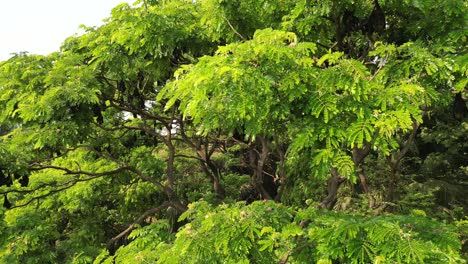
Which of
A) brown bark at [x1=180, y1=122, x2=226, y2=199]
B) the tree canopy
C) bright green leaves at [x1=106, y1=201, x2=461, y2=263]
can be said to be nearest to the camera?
bright green leaves at [x1=106, y1=201, x2=461, y2=263]

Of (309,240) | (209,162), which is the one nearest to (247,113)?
(309,240)

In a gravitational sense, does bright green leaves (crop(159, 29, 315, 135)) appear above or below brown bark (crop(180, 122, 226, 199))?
above

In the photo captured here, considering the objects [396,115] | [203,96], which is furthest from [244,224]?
[396,115]

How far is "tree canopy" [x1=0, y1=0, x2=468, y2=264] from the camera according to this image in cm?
334

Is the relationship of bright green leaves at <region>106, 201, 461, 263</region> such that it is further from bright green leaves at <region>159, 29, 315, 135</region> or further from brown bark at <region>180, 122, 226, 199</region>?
brown bark at <region>180, 122, 226, 199</region>

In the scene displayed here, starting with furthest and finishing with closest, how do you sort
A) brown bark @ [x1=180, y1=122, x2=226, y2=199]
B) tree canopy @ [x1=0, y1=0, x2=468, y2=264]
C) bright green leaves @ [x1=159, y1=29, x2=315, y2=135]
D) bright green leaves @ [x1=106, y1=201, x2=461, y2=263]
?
brown bark @ [x1=180, y1=122, x2=226, y2=199]
tree canopy @ [x1=0, y1=0, x2=468, y2=264]
bright green leaves @ [x1=159, y1=29, x2=315, y2=135]
bright green leaves @ [x1=106, y1=201, x2=461, y2=263]

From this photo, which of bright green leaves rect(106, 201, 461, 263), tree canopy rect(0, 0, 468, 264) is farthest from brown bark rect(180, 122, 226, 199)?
bright green leaves rect(106, 201, 461, 263)

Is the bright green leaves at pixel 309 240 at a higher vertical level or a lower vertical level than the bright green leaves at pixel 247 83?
lower

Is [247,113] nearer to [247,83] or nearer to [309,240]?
[247,83]

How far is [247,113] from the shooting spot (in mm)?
3332

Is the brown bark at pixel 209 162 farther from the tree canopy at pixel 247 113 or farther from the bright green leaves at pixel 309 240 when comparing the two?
the bright green leaves at pixel 309 240

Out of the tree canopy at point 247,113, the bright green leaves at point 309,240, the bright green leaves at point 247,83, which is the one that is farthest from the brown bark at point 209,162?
the bright green leaves at point 247,83

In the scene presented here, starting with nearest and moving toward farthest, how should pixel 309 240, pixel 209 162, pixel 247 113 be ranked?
pixel 247 113 < pixel 309 240 < pixel 209 162

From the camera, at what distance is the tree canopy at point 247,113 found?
334 centimetres
